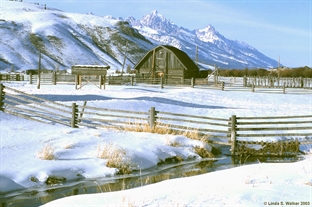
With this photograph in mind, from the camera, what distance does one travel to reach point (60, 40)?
146875mm

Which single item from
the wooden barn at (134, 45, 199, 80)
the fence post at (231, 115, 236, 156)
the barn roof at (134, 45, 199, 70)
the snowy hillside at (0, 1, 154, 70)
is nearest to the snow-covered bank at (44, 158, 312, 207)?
the fence post at (231, 115, 236, 156)

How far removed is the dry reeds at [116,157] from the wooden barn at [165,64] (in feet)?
147

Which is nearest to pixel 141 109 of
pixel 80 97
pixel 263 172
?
pixel 80 97

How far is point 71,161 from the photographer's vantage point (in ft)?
35.4

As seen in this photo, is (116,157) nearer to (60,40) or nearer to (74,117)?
(74,117)

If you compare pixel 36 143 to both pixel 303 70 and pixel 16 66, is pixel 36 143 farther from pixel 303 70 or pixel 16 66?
pixel 16 66

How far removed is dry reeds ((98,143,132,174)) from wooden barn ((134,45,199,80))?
44.8 metres

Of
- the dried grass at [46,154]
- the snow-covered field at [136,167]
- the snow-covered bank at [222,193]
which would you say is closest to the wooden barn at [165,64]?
the snow-covered field at [136,167]

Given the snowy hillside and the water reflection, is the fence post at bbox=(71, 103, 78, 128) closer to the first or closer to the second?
the water reflection

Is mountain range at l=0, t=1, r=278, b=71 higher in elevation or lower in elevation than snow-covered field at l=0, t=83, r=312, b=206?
higher

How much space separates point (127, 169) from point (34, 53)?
406ft

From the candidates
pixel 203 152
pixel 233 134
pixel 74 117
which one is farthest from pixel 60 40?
pixel 203 152

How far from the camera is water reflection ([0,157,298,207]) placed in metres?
8.29

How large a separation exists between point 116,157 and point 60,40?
141747mm
